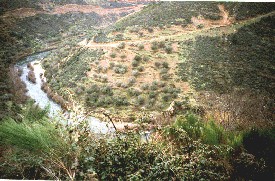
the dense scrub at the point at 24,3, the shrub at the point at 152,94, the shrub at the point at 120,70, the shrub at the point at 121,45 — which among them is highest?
the dense scrub at the point at 24,3

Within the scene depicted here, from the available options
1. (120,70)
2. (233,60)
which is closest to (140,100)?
(120,70)

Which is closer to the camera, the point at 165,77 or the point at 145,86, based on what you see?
the point at 145,86

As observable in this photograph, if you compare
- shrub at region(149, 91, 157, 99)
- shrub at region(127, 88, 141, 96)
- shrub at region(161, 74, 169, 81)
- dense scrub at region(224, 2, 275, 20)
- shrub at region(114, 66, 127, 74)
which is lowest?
shrub at region(149, 91, 157, 99)

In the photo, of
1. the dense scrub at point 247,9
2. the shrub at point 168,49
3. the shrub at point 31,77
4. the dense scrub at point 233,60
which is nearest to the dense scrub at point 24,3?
the shrub at point 31,77

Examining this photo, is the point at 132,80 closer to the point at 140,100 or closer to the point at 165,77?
the point at 165,77

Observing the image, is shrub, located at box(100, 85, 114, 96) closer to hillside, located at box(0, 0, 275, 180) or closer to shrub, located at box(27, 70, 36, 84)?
hillside, located at box(0, 0, 275, 180)

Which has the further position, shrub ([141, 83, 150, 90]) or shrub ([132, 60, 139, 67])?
shrub ([132, 60, 139, 67])

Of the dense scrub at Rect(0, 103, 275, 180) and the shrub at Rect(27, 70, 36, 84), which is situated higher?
the dense scrub at Rect(0, 103, 275, 180)

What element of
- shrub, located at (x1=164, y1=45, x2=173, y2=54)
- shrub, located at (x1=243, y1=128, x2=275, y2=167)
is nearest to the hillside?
shrub, located at (x1=243, y1=128, x2=275, y2=167)

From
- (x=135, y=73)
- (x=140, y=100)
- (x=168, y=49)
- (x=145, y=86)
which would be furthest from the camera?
(x=168, y=49)

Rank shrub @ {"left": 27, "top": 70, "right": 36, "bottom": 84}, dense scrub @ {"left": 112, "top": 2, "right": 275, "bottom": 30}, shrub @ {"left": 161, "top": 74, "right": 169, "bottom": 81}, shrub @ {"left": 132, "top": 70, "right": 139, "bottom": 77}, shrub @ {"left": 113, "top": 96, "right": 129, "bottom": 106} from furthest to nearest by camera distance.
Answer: dense scrub @ {"left": 112, "top": 2, "right": 275, "bottom": 30} < shrub @ {"left": 132, "top": 70, "right": 139, "bottom": 77} < shrub @ {"left": 161, "top": 74, "right": 169, "bottom": 81} < shrub @ {"left": 113, "top": 96, "right": 129, "bottom": 106} < shrub @ {"left": 27, "top": 70, "right": 36, "bottom": 84}

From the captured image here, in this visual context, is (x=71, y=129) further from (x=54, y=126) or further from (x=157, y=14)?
(x=157, y=14)

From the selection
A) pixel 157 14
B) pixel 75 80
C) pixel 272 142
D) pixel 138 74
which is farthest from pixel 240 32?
pixel 272 142

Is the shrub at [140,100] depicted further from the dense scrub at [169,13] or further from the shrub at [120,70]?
the dense scrub at [169,13]
